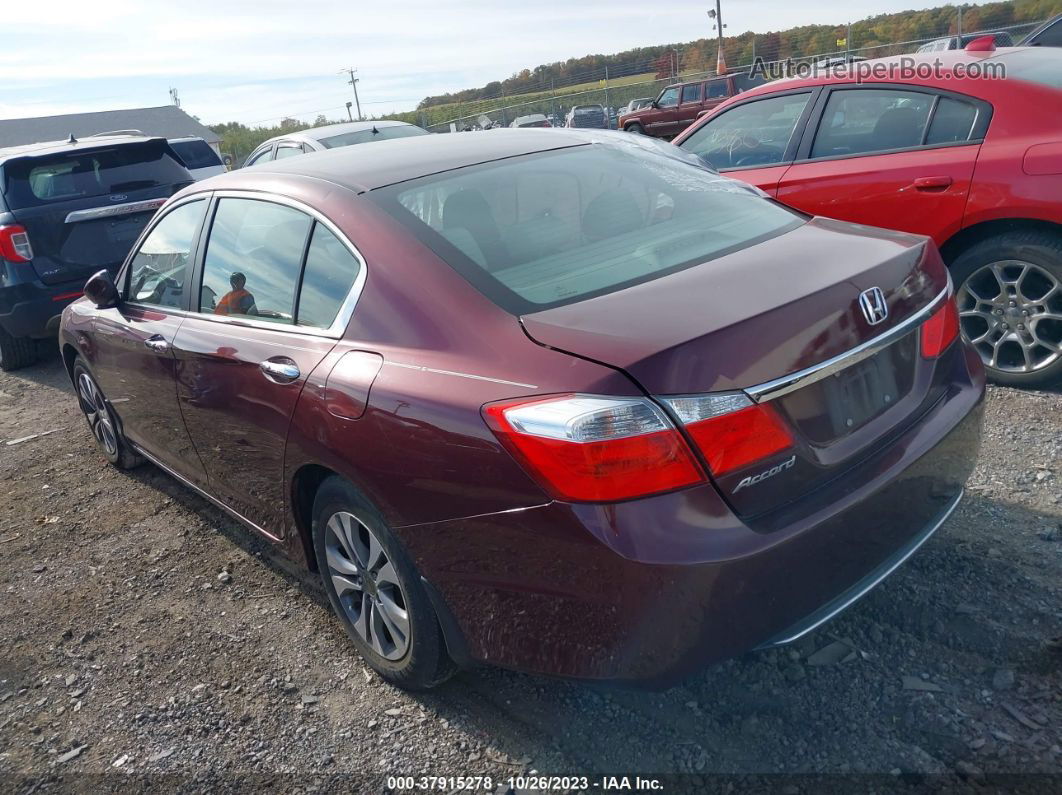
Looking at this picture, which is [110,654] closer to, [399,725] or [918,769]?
[399,725]

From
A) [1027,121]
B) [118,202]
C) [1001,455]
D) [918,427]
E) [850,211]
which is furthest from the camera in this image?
[118,202]

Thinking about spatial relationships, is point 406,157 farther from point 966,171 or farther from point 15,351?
point 15,351

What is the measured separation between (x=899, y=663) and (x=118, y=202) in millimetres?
7179

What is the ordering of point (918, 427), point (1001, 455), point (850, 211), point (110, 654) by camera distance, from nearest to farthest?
1. point (918, 427)
2. point (110, 654)
3. point (1001, 455)
4. point (850, 211)

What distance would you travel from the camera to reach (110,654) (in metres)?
3.33

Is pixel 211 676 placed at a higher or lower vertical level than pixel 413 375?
lower

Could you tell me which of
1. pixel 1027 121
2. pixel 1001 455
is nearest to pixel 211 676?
pixel 1001 455

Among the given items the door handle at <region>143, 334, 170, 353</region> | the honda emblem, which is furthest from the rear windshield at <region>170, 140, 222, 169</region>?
the honda emblem

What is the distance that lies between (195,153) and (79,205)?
31.2ft

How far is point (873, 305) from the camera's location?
232cm

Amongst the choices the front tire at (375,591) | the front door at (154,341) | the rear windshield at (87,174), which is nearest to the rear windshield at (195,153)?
the rear windshield at (87,174)

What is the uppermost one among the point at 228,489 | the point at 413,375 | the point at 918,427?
the point at 413,375

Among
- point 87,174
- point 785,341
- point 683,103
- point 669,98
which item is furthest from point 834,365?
point 669,98

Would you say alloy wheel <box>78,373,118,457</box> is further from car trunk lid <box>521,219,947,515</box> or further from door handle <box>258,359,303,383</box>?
car trunk lid <box>521,219,947,515</box>
